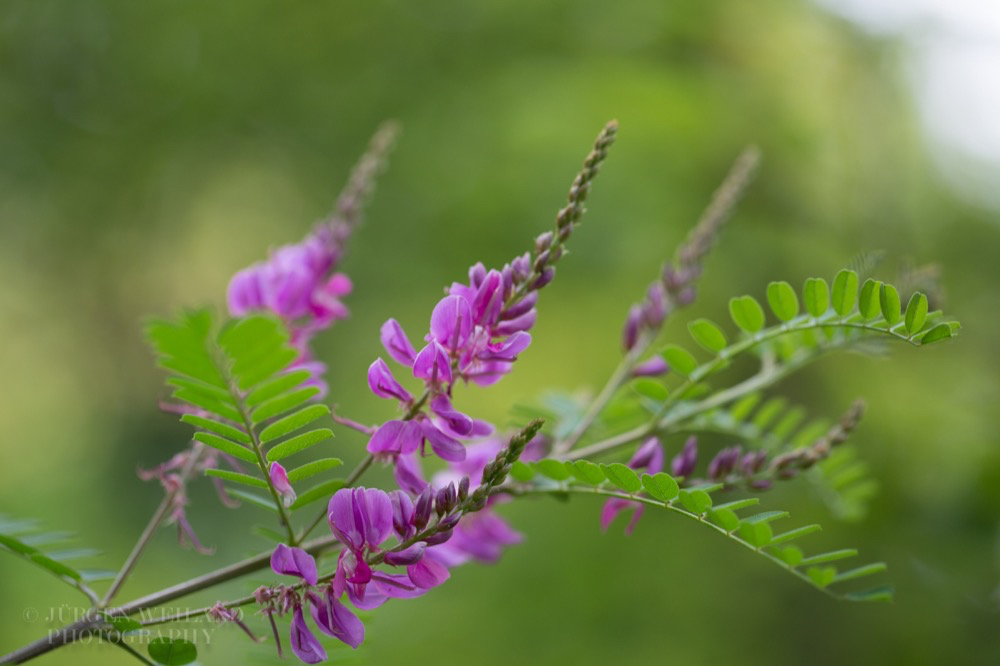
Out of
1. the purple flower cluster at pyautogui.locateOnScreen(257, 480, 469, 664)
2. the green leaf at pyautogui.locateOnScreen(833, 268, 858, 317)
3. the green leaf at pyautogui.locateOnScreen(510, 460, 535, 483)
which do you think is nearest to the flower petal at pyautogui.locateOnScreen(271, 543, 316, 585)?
the purple flower cluster at pyautogui.locateOnScreen(257, 480, 469, 664)

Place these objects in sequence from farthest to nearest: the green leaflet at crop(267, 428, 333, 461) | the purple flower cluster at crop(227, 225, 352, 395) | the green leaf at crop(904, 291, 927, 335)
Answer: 1. the purple flower cluster at crop(227, 225, 352, 395)
2. the green leaf at crop(904, 291, 927, 335)
3. the green leaflet at crop(267, 428, 333, 461)

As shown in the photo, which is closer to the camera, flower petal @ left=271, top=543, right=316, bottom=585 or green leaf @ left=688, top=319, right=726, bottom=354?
flower petal @ left=271, top=543, right=316, bottom=585

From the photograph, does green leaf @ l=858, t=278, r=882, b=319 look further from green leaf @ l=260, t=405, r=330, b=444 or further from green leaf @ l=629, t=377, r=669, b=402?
green leaf @ l=260, t=405, r=330, b=444

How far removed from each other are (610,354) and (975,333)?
1.39m

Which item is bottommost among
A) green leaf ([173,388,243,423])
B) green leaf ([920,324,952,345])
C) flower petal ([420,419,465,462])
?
green leaf ([173,388,243,423])

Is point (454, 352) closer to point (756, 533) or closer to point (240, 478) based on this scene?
point (240, 478)

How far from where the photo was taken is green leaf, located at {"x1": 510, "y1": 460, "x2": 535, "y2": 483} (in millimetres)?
850

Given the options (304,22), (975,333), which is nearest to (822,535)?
(975,333)

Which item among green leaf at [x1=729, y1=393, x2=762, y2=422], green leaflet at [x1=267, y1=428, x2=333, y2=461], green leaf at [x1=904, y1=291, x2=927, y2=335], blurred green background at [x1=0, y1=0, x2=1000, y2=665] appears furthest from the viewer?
blurred green background at [x1=0, y1=0, x2=1000, y2=665]

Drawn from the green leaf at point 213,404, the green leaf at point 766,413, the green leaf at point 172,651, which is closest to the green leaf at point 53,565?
the green leaf at point 172,651

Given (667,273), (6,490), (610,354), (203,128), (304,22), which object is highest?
(304,22)

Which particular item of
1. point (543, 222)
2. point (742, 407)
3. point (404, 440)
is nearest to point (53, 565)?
point (404, 440)

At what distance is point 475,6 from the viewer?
14.0 ft

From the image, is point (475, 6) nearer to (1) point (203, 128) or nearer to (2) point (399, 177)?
(2) point (399, 177)
